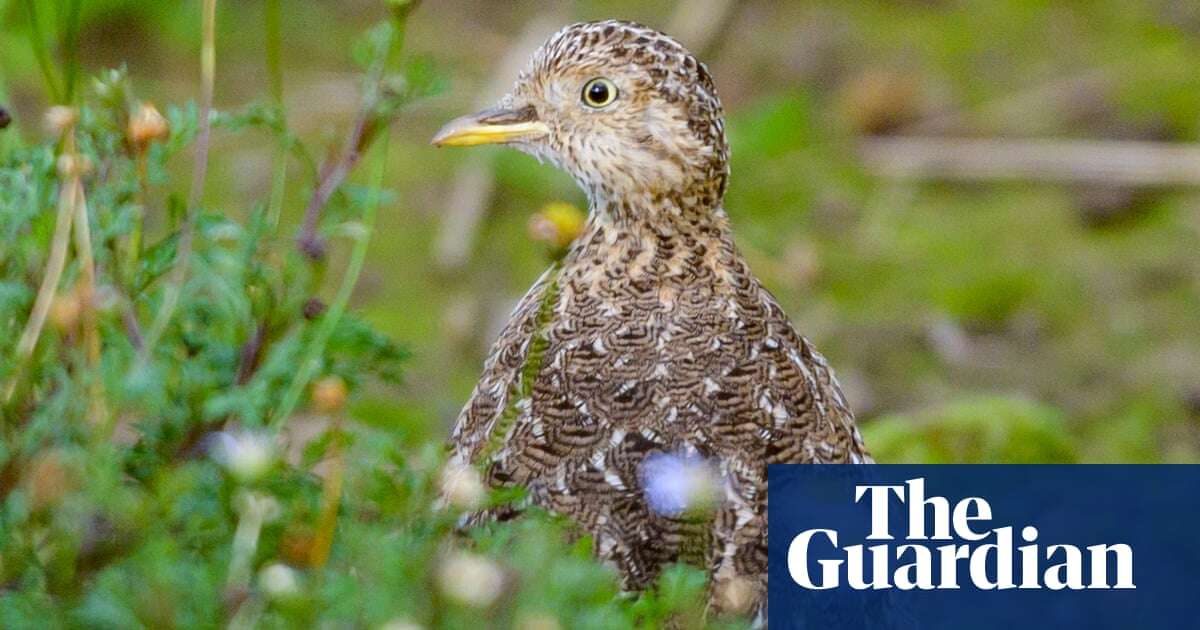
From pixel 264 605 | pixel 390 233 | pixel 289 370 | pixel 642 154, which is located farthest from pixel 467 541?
pixel 390 233

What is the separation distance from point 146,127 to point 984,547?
6.42ft

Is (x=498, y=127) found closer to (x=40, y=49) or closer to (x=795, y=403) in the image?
(x=795, y=403)

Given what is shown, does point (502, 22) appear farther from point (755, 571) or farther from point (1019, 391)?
point (755, 571)

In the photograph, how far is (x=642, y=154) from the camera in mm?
3334

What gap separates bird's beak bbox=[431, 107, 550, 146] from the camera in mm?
3387

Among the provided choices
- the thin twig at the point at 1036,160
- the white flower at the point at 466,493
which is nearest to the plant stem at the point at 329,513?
the white flower at the point at 466,493

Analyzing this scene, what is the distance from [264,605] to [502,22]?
5.59 m

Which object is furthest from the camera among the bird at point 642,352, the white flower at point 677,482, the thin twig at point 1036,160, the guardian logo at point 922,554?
the thin twig at point 1036,160

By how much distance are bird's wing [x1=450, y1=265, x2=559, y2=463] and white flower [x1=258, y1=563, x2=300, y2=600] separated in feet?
3.49

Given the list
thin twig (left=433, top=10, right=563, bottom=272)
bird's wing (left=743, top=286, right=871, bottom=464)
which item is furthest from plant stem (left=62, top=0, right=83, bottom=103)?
thin twig (left=433, top=10, right=563, bottom=272)

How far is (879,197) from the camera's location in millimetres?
6445

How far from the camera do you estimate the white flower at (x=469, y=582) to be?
1.87 meters

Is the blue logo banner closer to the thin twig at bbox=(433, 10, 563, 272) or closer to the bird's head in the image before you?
the bird's head

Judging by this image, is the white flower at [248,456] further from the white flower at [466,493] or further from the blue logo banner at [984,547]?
the blue logo banner at [984,547]
